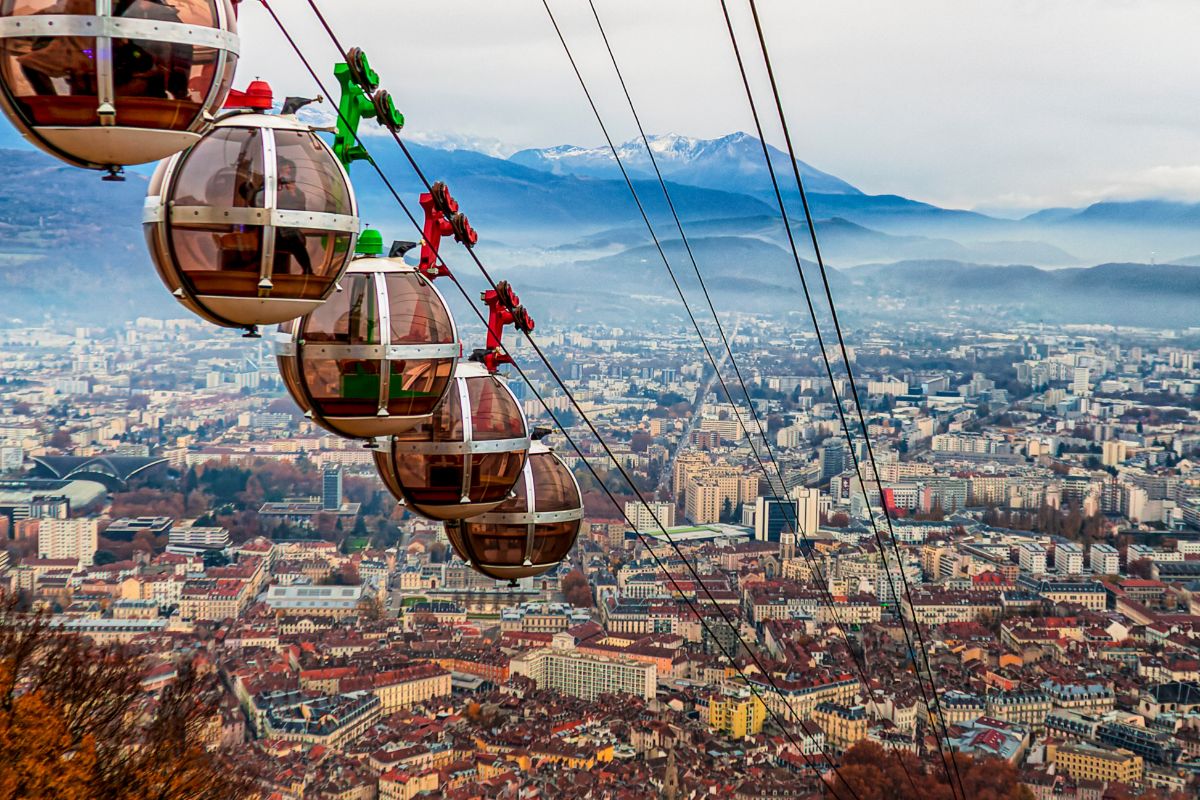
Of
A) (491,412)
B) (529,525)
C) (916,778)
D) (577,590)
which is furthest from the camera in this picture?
(577,590)

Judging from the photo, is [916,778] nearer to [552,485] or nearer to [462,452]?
[552,485]

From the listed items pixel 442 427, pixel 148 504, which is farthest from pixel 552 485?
pixel 148 504

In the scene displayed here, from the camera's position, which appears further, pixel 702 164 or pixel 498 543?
pixel 702 164

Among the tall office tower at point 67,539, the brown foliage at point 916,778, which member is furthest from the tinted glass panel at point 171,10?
the tall office tower at point 67,539

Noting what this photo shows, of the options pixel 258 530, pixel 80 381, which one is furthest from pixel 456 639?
pixel 80 381

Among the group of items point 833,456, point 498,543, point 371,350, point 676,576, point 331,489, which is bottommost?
point 676,576

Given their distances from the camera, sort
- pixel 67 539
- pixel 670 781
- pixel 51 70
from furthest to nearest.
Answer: pixel 67 539, pixel 670 781, pixel 51 70

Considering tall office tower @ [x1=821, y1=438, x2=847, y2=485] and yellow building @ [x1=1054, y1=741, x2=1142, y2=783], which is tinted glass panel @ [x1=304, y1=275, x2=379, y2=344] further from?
tall office tower @ [x1=821, y1=438, x2=847, y2=485]

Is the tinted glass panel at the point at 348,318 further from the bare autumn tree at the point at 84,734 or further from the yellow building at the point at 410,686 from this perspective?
the yellow building at the point at 410,686
